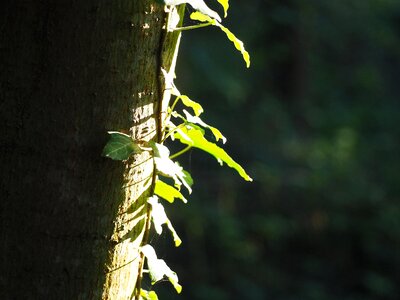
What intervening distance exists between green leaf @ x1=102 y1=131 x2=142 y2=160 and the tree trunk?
2 cm

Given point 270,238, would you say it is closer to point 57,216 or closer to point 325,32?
point 325,32

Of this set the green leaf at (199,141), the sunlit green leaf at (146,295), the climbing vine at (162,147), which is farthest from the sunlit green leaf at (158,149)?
the sunlit green leaf at (146,295)

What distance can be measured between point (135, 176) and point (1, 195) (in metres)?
0.22

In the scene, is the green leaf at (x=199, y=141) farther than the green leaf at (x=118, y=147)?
Yes

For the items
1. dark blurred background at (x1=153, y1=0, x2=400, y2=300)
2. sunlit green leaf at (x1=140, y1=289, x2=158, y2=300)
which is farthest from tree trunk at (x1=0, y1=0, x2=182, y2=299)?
dark blurred background at (x1=153, y1=0, x2=400, y2=300)

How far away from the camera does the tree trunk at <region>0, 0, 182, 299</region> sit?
1104 mm

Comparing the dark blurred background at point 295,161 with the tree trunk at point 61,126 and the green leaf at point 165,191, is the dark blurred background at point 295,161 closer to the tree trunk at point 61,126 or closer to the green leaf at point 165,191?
the green leaf at point 165,191

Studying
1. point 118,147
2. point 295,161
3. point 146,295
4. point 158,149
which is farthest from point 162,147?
point 295,161

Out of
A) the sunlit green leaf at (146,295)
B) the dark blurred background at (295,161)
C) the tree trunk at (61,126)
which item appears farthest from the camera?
the dark blurred background at (295,161)

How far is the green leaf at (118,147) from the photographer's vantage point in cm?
110

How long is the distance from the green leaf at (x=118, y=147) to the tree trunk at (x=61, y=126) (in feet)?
0.06

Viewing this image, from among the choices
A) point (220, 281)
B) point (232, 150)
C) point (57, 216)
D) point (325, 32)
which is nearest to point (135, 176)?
point (57, 216)

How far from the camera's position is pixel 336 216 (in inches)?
300

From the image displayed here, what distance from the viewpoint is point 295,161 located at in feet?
28.6
